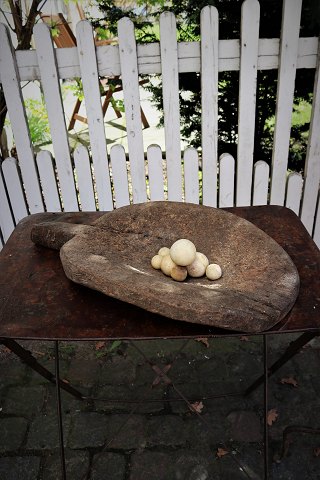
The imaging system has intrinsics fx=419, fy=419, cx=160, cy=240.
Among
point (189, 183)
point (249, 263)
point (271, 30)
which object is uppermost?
point (271, 30)

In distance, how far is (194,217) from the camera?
205cm

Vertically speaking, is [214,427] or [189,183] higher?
[189,183]

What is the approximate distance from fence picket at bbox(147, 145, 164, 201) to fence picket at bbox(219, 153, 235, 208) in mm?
453

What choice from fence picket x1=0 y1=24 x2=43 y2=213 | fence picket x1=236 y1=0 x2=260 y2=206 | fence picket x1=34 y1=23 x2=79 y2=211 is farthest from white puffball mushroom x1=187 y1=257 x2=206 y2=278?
fence picket x1=0 y1=24 x2=43 y2=213

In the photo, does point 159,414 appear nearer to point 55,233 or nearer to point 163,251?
point 163,251

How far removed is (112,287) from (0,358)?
5.97 feet

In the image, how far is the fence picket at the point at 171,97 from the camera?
269cm

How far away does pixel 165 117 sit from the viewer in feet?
9.78

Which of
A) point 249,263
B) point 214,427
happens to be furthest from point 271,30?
point 214,427

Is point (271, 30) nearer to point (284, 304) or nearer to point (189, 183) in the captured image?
point (189, 183)

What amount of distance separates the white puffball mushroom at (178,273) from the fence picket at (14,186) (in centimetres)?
191

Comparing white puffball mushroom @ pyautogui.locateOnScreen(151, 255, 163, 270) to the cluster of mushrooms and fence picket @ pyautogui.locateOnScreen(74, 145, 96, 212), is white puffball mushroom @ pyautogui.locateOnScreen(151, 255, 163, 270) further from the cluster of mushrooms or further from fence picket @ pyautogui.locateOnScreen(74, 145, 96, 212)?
fence picket @ pyautogui.locateOnScreen(74, 145, 96, 212)

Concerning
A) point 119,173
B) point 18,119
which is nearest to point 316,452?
point 119,173

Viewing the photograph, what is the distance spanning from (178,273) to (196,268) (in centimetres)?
10
